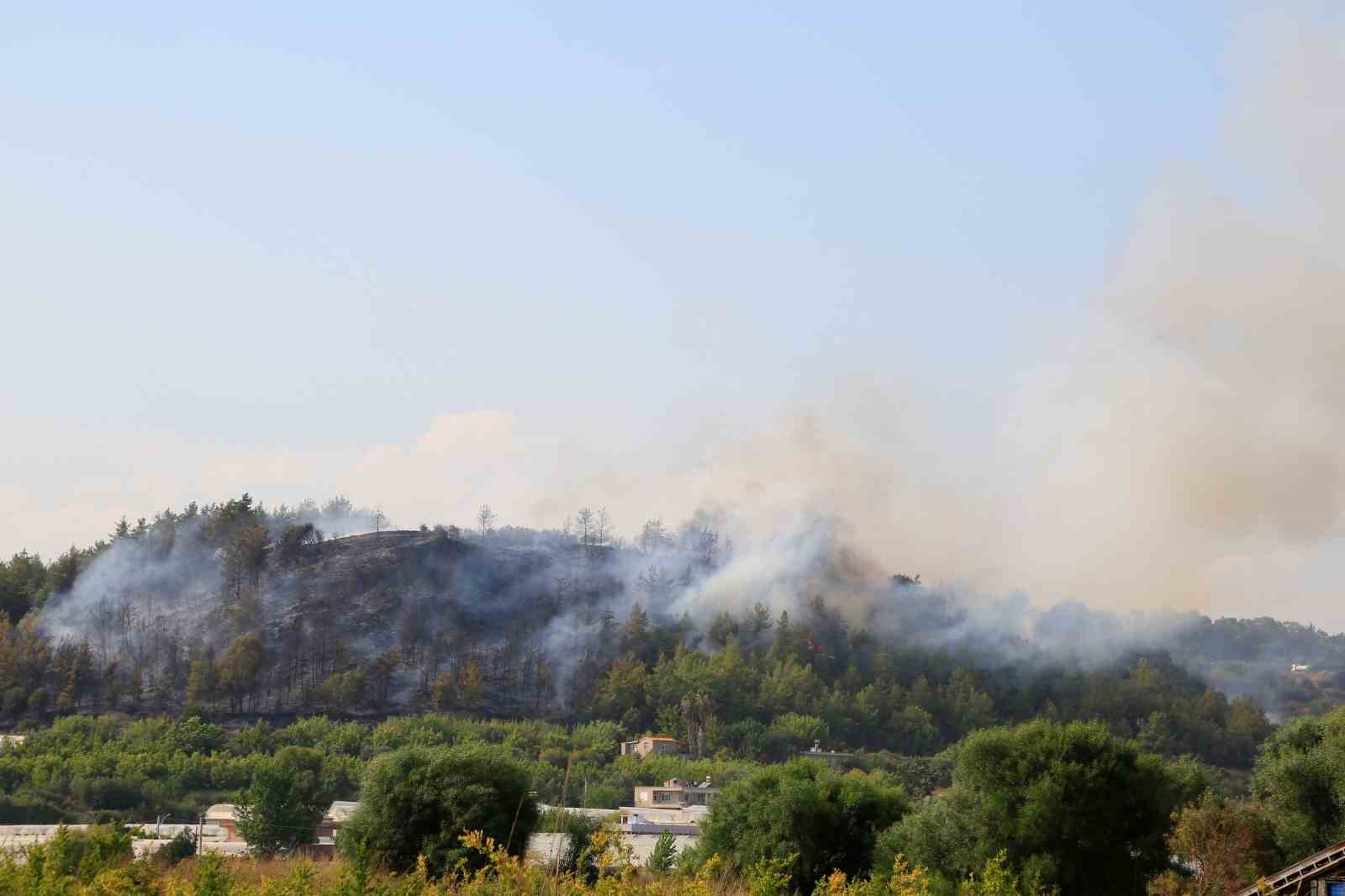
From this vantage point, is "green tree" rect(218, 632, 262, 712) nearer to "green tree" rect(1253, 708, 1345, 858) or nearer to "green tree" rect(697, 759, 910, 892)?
"green tree" rect(697, 759, 910, 892)

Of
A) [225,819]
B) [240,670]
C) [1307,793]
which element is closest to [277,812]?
[225,819]

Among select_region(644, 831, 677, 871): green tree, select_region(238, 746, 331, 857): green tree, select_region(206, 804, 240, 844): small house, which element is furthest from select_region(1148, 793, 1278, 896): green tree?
select_region(206, 804, 240, 844): small house

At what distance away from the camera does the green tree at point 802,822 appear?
72625mm

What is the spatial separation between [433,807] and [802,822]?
1796 cm

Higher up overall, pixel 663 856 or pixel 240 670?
pixel 240 670

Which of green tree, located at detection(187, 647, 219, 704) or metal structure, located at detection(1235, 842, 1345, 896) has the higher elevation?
green tree, located at detection(187, 647, 219, 704)

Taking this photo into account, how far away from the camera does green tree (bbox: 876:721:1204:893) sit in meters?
65.8

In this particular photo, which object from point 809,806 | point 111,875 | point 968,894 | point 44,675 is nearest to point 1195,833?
point 809,806

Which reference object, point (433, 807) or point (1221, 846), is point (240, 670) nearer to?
point (433, 807)

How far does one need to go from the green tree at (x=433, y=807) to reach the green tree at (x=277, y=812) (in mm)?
20365

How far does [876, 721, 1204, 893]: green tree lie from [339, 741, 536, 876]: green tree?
1790 cm

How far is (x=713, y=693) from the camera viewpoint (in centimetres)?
18188

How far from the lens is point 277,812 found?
9925 cm

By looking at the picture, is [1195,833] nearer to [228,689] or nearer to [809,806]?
[809,806]
